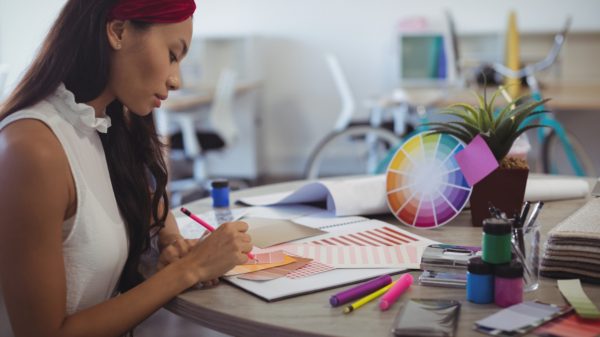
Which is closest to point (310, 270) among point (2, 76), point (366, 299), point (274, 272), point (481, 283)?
point (274, 272)

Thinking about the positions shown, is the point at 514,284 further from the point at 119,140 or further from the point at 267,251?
the point at 119,140

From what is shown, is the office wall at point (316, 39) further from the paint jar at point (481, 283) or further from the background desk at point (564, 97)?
the paint jar at point (481, 283)

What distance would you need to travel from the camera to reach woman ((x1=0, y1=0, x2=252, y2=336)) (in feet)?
3.01

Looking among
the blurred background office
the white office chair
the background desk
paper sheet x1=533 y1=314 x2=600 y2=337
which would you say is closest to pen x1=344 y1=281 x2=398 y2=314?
paper sheet x1=533 y1=314 x2=600 y2=337

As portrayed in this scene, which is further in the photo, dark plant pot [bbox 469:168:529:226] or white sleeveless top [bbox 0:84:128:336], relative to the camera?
dark plant pot [bbox 469:168:529:226]

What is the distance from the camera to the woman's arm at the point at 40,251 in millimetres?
911

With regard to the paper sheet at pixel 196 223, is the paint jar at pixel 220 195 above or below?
above

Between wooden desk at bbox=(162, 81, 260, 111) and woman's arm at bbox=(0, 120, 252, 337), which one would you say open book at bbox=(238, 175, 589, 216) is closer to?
woman's arm at bbox=(0, 120, 252, 337)

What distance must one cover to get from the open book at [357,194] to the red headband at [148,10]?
54 centimetres

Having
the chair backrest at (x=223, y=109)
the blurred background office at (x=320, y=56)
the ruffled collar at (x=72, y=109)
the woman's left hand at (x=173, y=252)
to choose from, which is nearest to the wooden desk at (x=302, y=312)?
the woman's left hand at (x=173, y=252)

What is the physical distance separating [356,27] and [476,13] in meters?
0.90

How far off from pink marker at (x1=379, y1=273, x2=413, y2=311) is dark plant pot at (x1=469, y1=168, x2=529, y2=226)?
364mm

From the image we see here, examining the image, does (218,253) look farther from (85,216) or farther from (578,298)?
(578,298)

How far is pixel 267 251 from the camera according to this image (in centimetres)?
120
